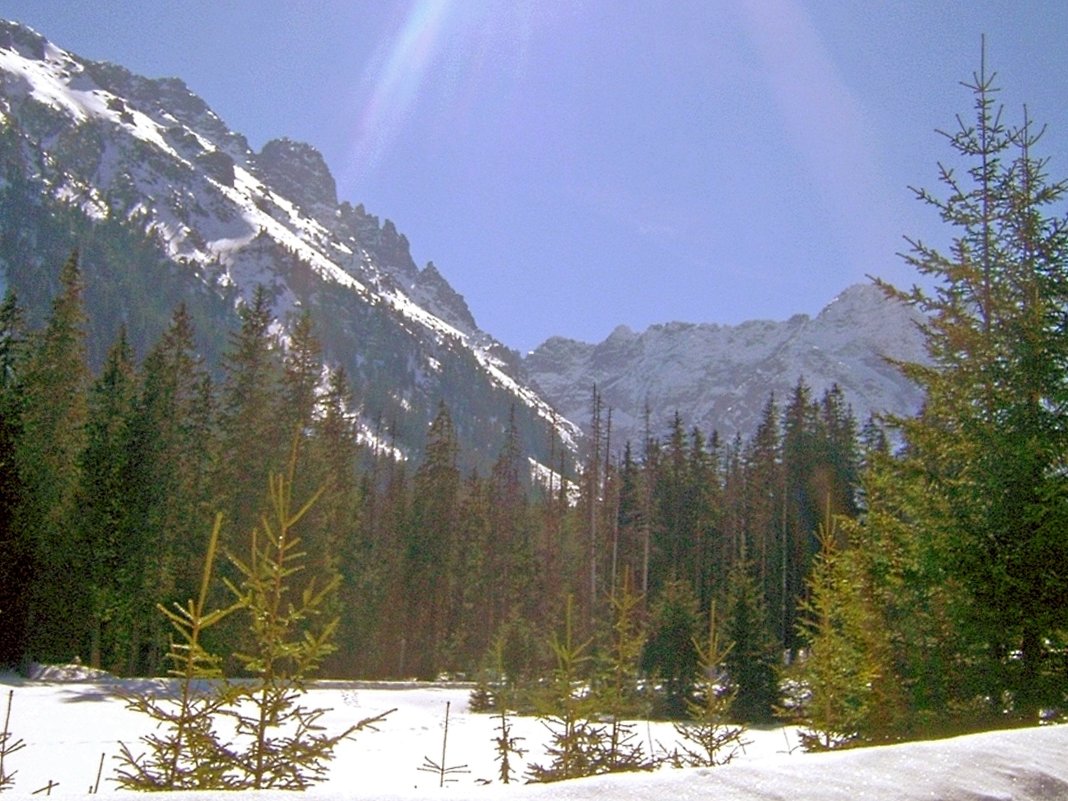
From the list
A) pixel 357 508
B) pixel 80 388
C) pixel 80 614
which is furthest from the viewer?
pixel 357 508

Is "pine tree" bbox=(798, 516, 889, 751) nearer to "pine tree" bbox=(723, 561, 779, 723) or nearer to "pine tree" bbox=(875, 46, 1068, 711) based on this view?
"pine tree" bbox=(875, 46, 1068, 711)

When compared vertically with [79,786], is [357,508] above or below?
above

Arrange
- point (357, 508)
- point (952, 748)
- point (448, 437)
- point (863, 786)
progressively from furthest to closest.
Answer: point (448, 437)
point (357, 508)
point (952, 748)
point (863, 786)

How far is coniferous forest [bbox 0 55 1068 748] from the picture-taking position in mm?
9266

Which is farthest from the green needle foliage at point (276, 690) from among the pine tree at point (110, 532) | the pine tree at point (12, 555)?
the pine tree at point (110, 532)

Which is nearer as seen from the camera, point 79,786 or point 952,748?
point 952,748

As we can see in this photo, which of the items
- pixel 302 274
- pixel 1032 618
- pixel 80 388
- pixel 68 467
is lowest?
pixel 1032 618

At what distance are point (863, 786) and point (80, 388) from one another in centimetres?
3387

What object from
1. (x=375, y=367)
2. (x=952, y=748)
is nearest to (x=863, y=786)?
(x=952, y=748)

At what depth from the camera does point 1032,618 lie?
28.8 feet

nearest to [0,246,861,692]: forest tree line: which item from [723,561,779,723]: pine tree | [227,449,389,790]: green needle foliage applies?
[723,561,779,723]: pine tree

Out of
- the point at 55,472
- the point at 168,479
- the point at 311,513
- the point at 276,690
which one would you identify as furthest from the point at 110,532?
the point at 276,690

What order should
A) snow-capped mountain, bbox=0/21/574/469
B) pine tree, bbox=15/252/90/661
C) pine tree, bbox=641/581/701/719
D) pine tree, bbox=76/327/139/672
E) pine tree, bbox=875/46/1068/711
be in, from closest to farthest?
pine tree, bbox=875/46/1068/711 < pine tree, bbox=15/252/90/661 < pine tree, bbox=76/327/139/672 < pine tree, bbox=641/581/701/719 < snow-capped mountain, bbox=0/21/574/469

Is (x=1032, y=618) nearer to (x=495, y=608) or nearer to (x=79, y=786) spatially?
(x=79, y=786)
